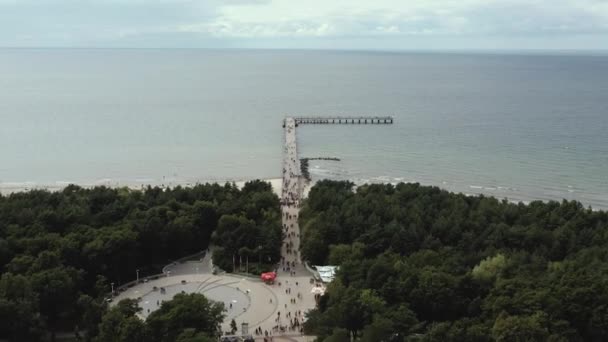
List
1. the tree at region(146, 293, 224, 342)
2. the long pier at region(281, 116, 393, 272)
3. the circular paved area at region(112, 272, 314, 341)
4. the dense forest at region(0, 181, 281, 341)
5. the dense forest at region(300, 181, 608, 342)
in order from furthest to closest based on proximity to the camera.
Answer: the long pier at region(281, 116, 393, 272)
the circular paved area at region(112, 272, 314, 341)
the dense forest at region(0, 181, 281, 341)
the dense forest at region(300, 181, 608, 342)
the tree at region(146, 293, 224, 342)

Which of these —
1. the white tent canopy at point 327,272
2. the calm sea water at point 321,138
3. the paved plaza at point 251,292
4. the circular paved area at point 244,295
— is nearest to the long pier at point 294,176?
the paved plaza at point 251,292

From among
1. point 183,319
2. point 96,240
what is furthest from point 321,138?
point 183,319

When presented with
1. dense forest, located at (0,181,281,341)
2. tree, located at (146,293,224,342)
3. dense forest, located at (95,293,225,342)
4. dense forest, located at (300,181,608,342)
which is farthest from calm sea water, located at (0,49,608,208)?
dense forest, located at (95,293,225,342)

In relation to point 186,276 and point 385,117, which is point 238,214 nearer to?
point 186,276

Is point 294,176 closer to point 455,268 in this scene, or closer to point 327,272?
point 327,272

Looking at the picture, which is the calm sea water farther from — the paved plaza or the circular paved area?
the circular paved area

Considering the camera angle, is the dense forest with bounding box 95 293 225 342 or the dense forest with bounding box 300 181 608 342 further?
the dense forest with bounding box 300 181 608 342
